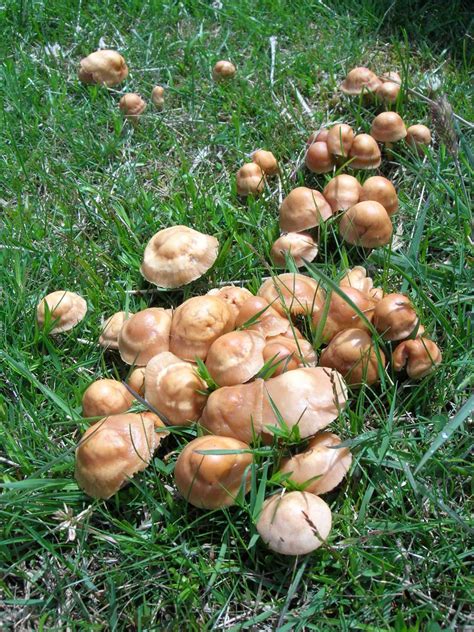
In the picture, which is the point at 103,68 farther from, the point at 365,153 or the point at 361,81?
the point at 365,153

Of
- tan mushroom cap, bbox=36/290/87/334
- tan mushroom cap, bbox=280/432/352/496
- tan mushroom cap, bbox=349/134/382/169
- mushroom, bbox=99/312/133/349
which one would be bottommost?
tan mushroom cap, bbox=36/290/87/334

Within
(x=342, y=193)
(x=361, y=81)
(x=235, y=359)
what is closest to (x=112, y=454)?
(x=235, y=359)

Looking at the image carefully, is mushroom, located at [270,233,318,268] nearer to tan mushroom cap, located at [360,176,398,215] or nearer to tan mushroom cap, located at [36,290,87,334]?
tan mushroom cap, located at [360,176,398,215]

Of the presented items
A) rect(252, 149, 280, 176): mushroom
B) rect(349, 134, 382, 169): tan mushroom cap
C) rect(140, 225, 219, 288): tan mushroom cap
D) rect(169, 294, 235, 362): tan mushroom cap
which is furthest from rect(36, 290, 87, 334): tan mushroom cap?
rect(349, 134, 382, 169): tan mushroom cap

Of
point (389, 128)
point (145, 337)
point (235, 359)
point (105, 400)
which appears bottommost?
point (105, 400)

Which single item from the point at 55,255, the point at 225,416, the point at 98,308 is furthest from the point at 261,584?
the point at 55,255
